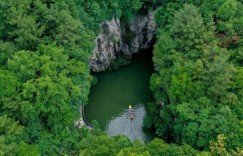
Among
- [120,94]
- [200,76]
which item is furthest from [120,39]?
[200,76]

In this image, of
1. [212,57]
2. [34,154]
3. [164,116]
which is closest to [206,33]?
[212,57]

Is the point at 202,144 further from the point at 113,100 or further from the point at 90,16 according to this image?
the point at 90,16

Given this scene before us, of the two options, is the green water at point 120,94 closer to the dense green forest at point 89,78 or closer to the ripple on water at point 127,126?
the ripple on water at point 127,126

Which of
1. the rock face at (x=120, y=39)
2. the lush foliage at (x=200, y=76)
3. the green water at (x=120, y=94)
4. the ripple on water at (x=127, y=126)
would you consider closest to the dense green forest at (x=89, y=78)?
the lush foliage at (x=200, y=76)

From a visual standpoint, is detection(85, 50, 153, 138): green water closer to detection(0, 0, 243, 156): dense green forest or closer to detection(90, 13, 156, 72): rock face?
detection(90, 13, 156, 72): rock face

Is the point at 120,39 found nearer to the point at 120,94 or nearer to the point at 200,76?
the point at 120,94

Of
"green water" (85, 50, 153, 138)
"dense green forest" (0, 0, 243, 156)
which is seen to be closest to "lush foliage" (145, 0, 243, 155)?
"dense green forest" (0, 0, 243, 156)
